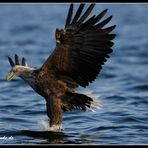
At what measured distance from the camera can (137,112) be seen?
521 inches

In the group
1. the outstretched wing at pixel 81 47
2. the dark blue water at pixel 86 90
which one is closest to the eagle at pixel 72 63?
the outstretched wing at pixel 81 47

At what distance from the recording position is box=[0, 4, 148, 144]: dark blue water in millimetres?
11094

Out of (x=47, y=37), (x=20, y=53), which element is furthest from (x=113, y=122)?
(x=47, y=37)

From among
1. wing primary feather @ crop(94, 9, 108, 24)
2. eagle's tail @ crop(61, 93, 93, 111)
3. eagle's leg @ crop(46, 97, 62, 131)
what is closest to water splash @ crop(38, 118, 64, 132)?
eagle's leg @ crop(46, 97, 62, 131)

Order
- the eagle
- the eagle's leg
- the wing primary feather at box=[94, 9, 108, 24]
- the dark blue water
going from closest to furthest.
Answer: the wing primary feather at box=[94, 9, 108, 24], the eagle, the dark blue water, the eagle's leg

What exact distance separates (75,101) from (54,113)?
1.38 feet

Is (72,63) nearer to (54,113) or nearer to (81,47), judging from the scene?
(81,47)

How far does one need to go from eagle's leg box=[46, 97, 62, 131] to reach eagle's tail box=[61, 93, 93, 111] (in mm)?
160

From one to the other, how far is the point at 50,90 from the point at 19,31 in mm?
14437

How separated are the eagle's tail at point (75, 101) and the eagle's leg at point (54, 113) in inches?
6.3

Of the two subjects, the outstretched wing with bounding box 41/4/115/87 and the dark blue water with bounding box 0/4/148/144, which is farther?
the dark blue water with bounding box 0/4/148/144

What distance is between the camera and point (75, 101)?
1138 centimetres

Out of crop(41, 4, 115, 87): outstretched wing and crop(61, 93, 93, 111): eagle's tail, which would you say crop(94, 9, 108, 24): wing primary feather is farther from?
crop(61, 93, 93, 111): eagle's tail

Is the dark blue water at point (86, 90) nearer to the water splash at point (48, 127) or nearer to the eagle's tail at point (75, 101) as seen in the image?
the water splash at point (48, 127)
